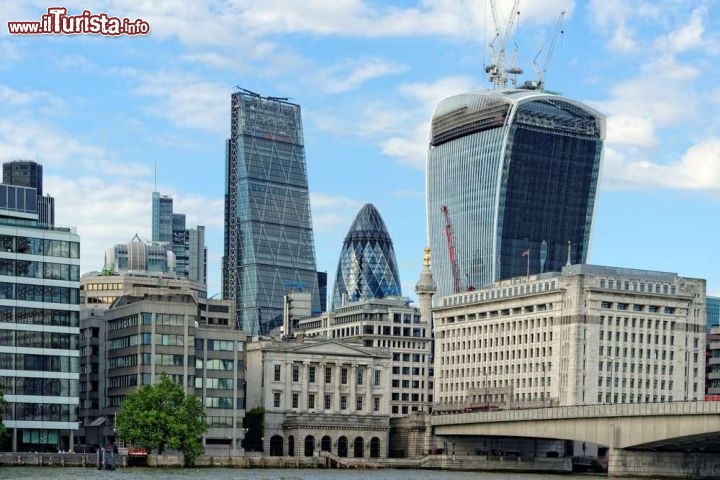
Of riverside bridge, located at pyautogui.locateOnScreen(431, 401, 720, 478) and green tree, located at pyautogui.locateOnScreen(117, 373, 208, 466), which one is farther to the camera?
green tree, located at pyautogui.locateOnScreen(117, 373, 208, 466)

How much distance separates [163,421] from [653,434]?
204 ft

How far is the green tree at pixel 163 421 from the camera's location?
193 metres

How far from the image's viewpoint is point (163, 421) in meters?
193

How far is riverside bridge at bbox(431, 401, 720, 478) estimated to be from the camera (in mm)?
174000

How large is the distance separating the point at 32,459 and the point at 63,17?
202 ft

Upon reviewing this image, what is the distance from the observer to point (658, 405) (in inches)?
7013

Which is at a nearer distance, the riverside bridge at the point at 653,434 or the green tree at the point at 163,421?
the riverside bridge at the point at 653,434

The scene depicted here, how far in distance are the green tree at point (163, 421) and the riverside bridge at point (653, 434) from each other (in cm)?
4858

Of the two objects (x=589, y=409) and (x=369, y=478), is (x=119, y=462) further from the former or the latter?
(x=589, y=409)

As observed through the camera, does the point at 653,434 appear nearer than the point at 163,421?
Yes

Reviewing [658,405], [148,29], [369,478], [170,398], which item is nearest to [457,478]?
[369,478]

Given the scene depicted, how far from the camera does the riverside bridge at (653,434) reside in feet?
571

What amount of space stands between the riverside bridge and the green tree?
4858 centimetres

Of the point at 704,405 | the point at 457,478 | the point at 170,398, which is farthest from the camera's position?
the point at 170,398
